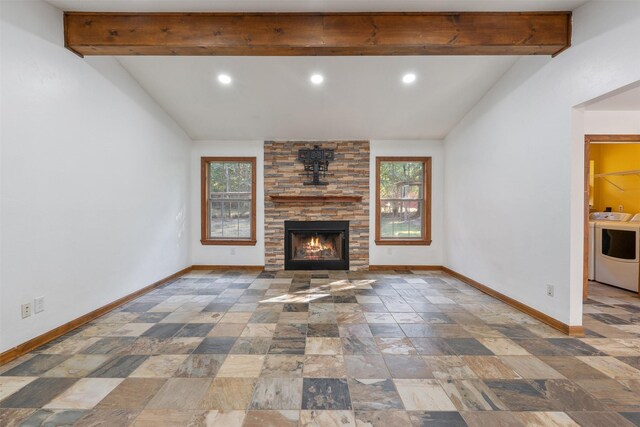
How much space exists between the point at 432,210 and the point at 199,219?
459 centimetres

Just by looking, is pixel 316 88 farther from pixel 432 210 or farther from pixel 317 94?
pixel 432 210

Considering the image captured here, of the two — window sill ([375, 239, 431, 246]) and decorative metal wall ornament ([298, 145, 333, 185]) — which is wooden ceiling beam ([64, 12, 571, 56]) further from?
window sill ([375, 239, 431, 246])

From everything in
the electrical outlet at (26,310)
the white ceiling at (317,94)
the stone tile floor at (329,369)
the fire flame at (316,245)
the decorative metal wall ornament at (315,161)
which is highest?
the white ceiling at (317,94)

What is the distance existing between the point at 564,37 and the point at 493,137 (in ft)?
4.39

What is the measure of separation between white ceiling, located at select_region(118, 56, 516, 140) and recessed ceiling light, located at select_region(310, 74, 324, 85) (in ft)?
0.23

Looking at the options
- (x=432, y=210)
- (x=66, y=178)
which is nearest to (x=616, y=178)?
(x=432, y=210)

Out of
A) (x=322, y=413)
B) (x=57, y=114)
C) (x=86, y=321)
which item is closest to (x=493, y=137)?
(x=322, y=413)

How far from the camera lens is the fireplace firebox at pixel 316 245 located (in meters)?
5.41

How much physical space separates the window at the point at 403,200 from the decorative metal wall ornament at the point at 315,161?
1.11 m

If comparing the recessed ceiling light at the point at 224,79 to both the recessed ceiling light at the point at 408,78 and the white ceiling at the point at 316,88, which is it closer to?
the white ceiling at the point at 316,88

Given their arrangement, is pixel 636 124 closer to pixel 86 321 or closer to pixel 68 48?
pixel 68 48

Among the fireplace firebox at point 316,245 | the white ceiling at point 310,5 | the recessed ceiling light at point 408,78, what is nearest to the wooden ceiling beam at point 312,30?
the white ceiling at point 310,5

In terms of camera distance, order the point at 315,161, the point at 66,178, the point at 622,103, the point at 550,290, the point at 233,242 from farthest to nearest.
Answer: the point at 233,242 < the point at 315,161 < the point at 622,103 < the point at 550,290 < the point at 66,178

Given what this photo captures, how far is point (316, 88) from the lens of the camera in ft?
13.0
